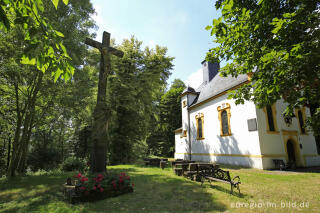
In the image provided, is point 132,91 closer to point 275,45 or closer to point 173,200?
point 173,200

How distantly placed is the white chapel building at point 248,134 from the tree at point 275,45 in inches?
276

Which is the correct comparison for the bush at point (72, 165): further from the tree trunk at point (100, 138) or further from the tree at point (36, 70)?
the tree trunk at point (100, 138)

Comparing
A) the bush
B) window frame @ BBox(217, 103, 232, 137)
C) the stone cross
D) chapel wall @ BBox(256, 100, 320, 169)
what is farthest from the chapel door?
the bush

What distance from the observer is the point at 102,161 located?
5.83 metres

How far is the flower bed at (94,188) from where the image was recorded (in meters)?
4.81

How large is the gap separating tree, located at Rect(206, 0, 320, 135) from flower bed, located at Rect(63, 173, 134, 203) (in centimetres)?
522

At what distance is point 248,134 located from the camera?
12766mm

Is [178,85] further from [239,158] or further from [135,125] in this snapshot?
[239,158]

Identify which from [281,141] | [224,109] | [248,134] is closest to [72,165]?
[224,109]

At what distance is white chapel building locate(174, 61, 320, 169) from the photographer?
12.2 meters

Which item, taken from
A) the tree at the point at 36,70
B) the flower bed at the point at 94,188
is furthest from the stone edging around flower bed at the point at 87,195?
the tree at the point at 36,70

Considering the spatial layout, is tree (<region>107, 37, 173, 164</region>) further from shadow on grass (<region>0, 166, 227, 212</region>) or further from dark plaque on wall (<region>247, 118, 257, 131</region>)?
shadow on grass (<region>0, 166, 227, 212</region>)

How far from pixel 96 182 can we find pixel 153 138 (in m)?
27.3

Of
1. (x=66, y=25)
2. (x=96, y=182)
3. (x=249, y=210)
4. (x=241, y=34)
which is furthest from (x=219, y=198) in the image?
(x=66, y=25)
